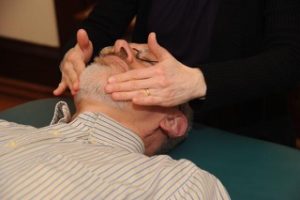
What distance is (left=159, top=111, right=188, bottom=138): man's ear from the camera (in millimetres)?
1270

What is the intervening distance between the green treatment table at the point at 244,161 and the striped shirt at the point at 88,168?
176mm

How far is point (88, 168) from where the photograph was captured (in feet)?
3.36

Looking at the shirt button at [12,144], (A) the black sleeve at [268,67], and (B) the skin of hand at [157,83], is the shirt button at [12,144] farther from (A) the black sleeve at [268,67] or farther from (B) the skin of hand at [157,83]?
(A) the black sleeve at [268,67]

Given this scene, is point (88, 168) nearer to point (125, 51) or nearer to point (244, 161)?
point (125, 51)

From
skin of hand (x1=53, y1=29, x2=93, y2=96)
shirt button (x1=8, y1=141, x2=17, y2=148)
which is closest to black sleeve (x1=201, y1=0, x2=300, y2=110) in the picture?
skin of hand (x1=53, y1=29, x2=93, y2=96)

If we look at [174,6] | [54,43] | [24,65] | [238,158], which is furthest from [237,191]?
[24,65]

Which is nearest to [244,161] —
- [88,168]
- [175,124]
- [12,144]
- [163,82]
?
[175,124]

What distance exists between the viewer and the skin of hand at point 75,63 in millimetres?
1304

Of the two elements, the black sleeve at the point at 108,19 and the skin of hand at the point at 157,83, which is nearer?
the skin of hand at the point at 157,83

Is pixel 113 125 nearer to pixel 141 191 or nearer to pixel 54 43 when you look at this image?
pixel 141 191

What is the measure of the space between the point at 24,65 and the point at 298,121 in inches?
60.7

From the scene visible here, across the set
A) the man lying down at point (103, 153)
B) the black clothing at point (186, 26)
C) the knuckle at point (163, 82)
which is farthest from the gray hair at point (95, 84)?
the black clothing at point (186, 26)

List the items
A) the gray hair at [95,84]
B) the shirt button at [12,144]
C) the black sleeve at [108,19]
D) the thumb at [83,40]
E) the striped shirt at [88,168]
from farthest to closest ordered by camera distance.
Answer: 1. the black sleeve at [108,19]
2. the thumb at [83,40]
3. the gray hair at [95,84]
4. the shirt button at [12,144]
5. the striped shirt at [88,168]

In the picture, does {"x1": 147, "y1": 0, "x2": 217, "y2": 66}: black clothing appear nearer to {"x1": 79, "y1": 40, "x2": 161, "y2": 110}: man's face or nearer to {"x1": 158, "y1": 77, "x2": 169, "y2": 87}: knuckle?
{"x1": 79, "y1": 40, "x2": 161, "y2": 110}: man's face
